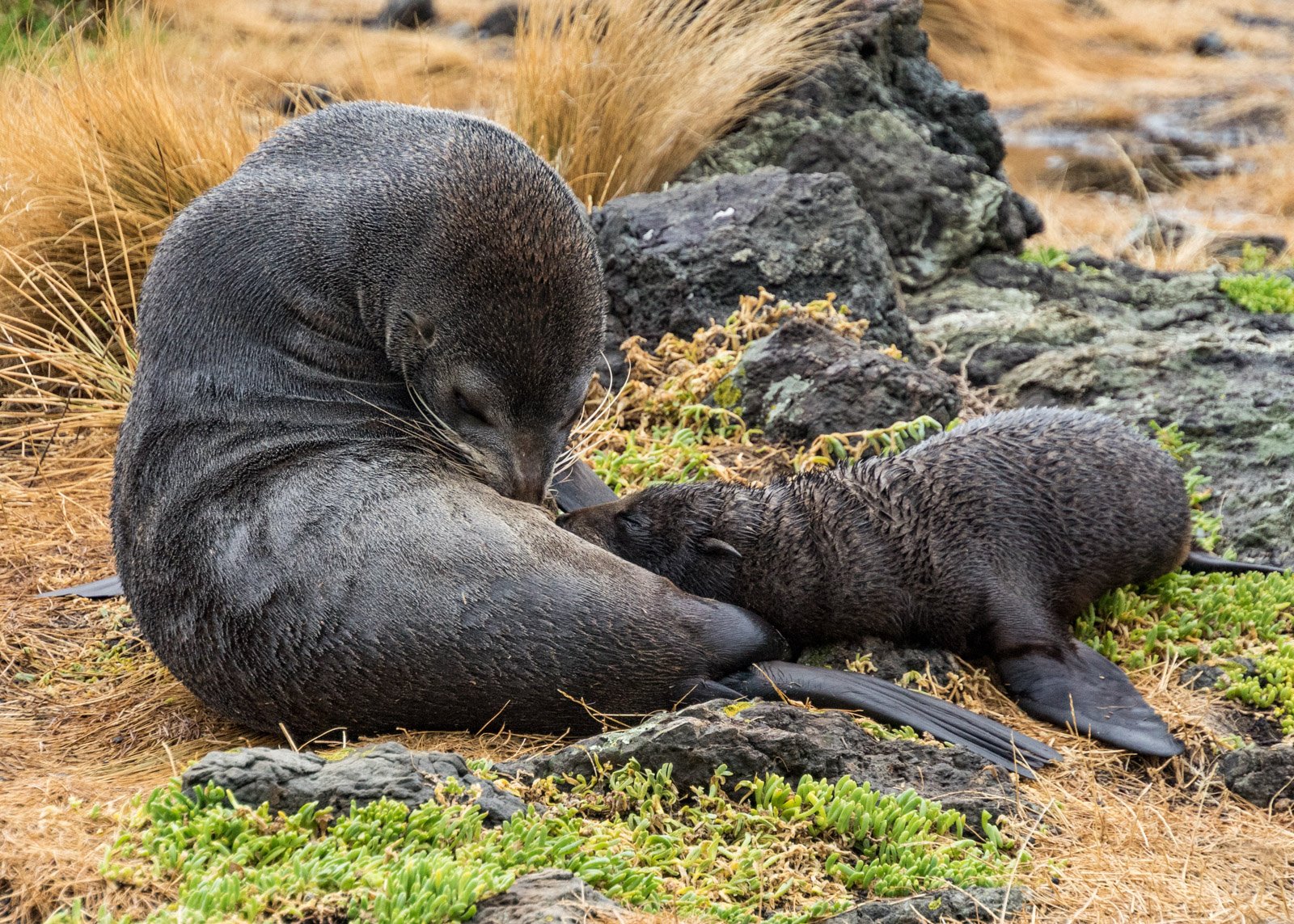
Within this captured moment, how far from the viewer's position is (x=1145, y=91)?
1827 centimetres

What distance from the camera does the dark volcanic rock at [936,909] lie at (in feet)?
9.25

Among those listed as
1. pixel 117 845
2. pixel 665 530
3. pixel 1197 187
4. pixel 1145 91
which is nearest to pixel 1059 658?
pixel 665 530

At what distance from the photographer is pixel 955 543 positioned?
4609 mm

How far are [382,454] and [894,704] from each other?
175cm

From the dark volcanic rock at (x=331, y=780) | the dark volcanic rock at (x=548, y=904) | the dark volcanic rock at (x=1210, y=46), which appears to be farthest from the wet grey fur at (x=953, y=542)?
the dark volcanic rock at (x=1210, y=46)

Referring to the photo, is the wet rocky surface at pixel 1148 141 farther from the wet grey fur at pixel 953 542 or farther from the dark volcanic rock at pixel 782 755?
the dark volcanic rock at pixel 782 755

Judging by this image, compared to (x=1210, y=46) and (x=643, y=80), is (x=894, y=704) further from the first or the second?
(x=1210, y=46)

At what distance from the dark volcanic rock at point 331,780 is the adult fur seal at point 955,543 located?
1623 millimetres

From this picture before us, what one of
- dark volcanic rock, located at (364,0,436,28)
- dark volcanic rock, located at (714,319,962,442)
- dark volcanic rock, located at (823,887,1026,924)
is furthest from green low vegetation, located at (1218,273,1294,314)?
dark volcanic rock, located at (364,0,436,28)

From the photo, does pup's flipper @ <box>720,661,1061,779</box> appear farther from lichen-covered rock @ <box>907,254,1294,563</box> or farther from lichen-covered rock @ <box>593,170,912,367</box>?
lichen-covered rock @ <box>593,170,912,367</box>

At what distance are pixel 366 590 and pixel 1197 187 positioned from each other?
38.1 feet

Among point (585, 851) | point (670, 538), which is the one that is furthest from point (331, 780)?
point (670, 538)

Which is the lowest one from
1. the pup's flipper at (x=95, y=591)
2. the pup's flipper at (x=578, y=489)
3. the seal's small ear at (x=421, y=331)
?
the pup's flipper at (x=95, y=591)

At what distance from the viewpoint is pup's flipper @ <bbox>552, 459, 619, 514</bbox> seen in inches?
196
